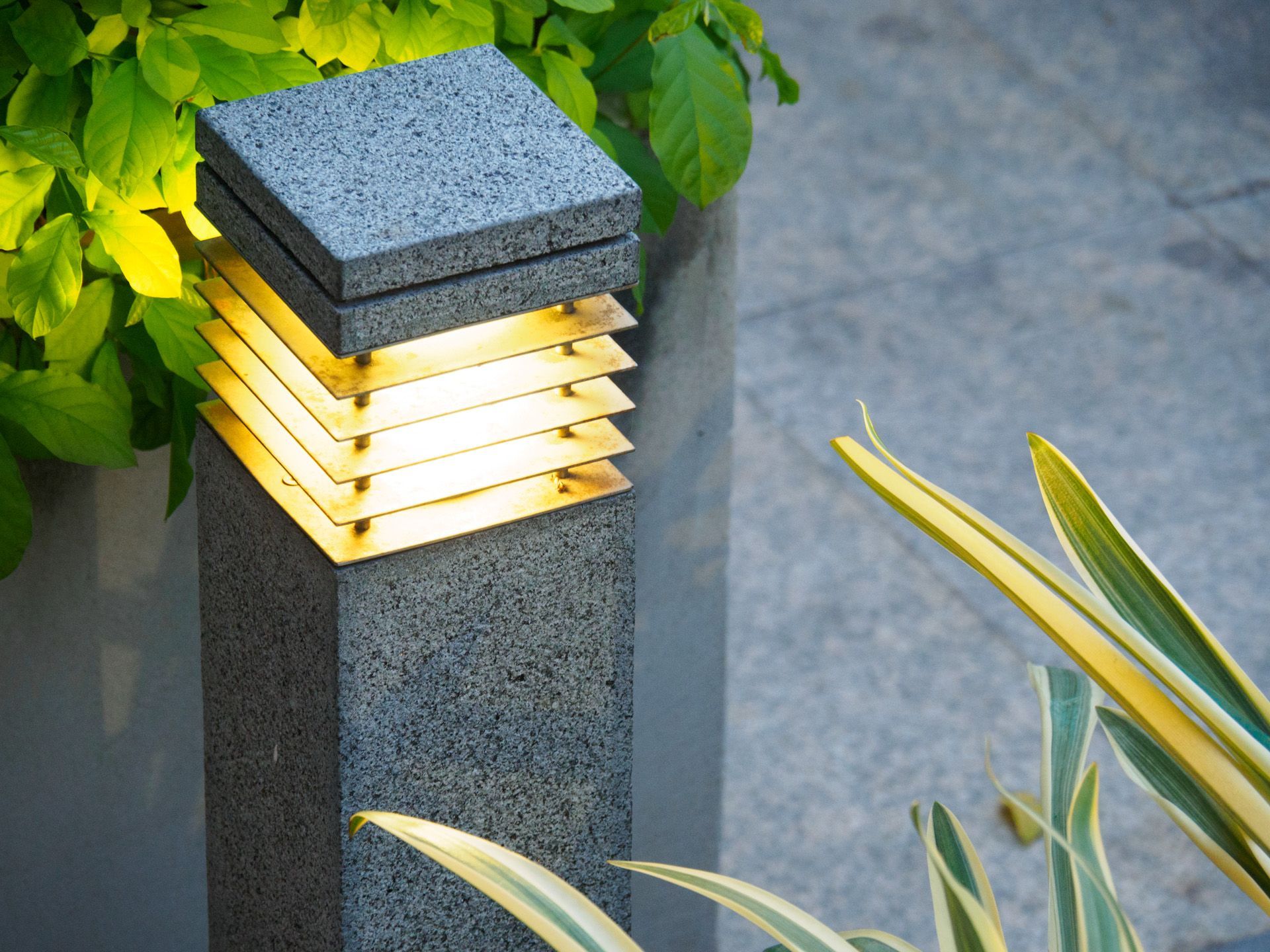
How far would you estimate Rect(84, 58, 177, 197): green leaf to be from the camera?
153 cm

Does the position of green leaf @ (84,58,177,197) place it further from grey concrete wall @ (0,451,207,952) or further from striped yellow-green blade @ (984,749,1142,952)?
striped yellow-green blade @ (984,749,1142,952)

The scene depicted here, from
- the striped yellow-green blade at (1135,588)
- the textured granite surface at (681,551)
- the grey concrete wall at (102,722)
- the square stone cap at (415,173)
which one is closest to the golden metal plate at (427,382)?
the square stone cap at (415,173)

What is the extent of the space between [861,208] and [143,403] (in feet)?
11.2

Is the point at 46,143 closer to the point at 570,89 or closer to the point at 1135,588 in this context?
the point at 570,89

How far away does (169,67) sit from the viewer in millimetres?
1522

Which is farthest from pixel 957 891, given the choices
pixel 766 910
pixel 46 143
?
pixel 46 143

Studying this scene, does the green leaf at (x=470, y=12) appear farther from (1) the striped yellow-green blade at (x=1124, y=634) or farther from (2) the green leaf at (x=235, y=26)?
(1) the striped yellow-green blade at (x=1124, y=634)

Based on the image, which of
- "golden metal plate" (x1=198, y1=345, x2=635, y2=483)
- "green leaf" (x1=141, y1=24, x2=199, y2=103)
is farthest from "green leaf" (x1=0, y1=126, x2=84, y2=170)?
"golden metal plate" (x1=198, y1=345, x2=635, y2=483)

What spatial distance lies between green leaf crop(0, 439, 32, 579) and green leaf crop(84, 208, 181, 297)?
275 millimetres

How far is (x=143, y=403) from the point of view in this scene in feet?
6.51

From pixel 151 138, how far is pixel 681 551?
122 cm

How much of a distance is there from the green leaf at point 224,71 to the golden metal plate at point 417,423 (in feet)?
0.74

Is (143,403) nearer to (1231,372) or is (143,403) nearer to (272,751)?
(272,751)

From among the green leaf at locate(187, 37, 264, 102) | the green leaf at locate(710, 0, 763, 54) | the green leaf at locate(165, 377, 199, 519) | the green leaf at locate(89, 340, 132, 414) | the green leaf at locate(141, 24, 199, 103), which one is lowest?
the green leaf at locate(165, 377, 199, 519)
